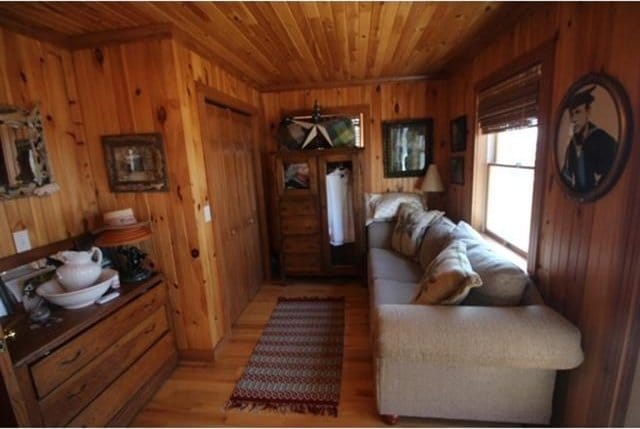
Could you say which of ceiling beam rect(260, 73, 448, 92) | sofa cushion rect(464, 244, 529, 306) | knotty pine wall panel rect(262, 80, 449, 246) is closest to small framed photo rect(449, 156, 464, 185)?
knotty pine wall panel rect(262, 80, 449, 246)

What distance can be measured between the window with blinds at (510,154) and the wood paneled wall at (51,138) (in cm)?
289

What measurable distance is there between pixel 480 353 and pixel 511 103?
1572mm

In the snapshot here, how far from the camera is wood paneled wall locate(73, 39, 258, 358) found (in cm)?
197

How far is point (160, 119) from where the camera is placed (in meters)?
2.01

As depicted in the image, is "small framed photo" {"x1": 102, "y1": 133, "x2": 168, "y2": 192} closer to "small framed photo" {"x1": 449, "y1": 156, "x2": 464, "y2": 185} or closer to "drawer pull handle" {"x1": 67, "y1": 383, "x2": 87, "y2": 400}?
"drawer pull handle" {"x1": 67, "y1": 383, "x2": 87, "y2": 400}

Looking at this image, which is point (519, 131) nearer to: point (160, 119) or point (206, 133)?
point (206, 133)

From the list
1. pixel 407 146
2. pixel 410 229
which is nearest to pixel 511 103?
pixel 410 229

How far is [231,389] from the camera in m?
2.04

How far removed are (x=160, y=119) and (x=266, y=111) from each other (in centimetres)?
189

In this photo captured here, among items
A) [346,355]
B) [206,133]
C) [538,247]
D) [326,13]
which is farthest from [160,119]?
[538,247]

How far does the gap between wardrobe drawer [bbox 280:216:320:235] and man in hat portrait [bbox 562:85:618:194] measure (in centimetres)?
236

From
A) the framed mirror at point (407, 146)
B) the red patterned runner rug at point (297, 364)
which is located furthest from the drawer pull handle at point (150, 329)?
the framed mirror at point (407, 146)

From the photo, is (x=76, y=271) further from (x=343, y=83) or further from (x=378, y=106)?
(x=378, y=106)

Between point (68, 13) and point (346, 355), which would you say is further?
point (346, 355)
